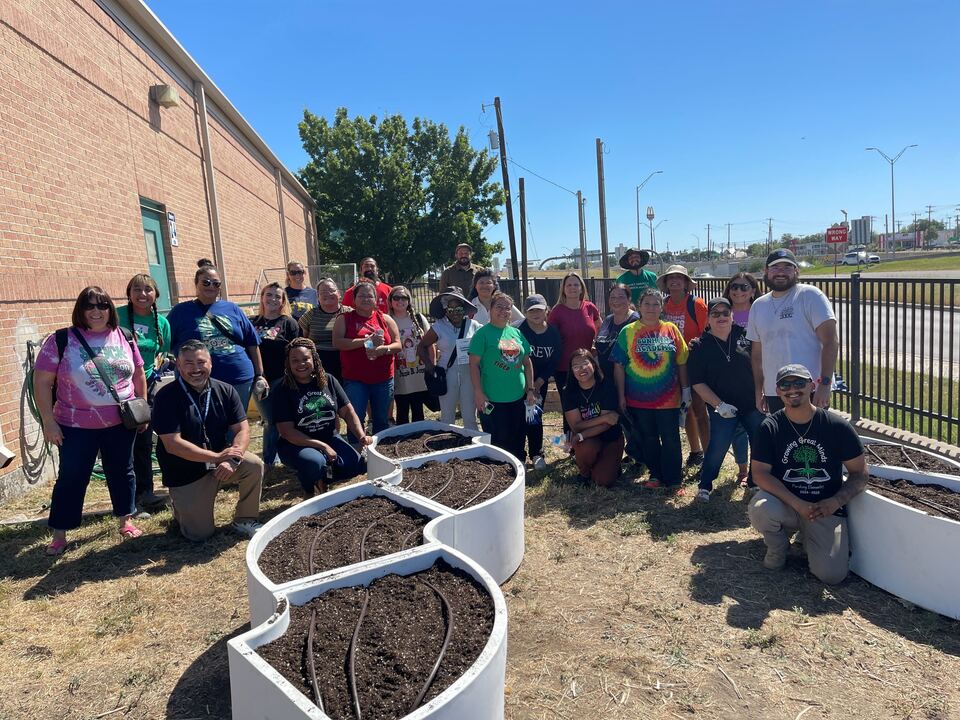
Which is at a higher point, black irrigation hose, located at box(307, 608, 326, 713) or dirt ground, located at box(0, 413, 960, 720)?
black irrigation hose, located at box(307, 608, 326, 713)

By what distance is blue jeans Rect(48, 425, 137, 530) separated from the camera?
4426mm

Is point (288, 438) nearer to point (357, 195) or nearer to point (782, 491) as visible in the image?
point (782, 491)

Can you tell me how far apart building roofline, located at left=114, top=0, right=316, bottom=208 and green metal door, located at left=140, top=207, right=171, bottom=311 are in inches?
119

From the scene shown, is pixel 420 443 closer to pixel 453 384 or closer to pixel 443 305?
pixel 453 384

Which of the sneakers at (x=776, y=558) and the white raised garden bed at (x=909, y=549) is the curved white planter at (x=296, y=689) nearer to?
the sneakers at (x=776, y=558)

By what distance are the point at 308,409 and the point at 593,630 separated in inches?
114

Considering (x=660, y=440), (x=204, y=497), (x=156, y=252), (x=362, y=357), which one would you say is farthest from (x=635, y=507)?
(x=156, y=252)

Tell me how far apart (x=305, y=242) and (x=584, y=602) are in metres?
24.8

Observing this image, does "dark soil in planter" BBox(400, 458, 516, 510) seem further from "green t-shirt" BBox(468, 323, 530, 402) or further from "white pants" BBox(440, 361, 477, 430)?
"white pants" BBox(440, 361, 477, 430)

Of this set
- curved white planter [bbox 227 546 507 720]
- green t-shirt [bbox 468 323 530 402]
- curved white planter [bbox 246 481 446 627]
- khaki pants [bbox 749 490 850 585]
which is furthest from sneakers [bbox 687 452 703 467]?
curved white planter [bbox 227 546 507 720]

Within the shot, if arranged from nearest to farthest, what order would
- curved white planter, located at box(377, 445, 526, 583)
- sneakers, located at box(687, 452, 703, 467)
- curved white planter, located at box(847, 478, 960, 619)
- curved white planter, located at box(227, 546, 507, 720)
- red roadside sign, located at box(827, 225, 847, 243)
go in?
curved white planter, located at box(227, 546, 507, 720)
curved white planter, located at box(847, 478, 960, 619)
curved white planter, located at box(377, 445, 526, 583)
sneakers, located at box(687, 452, 703, 467)
red roadside sign, located at box(827, 225, 847, 243)

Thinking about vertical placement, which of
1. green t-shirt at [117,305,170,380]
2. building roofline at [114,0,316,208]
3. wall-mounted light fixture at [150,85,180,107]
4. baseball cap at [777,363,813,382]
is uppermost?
building roofline at [114,0,316,208]

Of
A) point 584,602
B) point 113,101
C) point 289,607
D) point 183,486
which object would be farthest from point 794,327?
point 113,101

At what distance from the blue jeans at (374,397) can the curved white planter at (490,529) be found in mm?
1692
